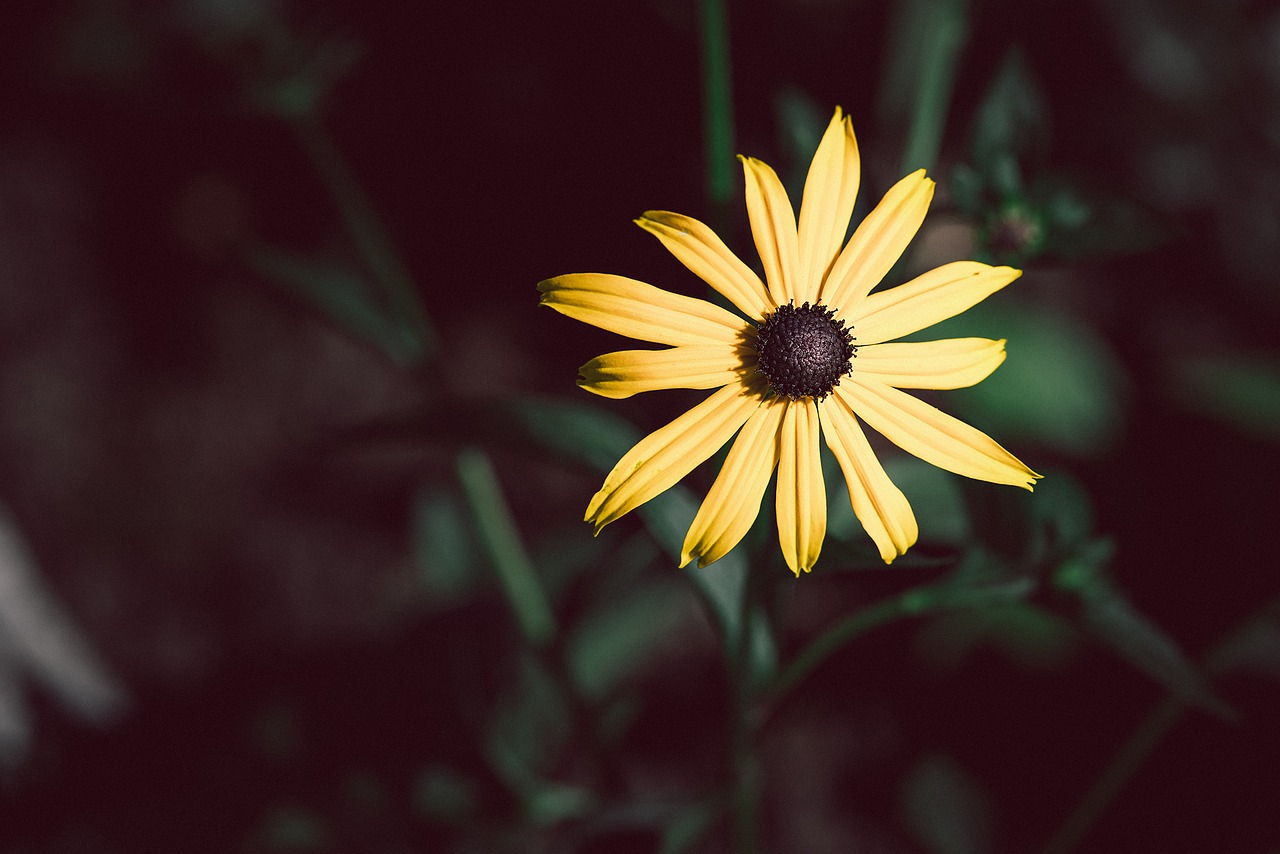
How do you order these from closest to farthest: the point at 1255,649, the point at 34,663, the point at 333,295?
the point at 333,295
the point at 1255,649
the point at 34,663

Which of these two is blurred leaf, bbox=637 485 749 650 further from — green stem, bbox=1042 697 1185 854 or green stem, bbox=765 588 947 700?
green stem, bbox=1042 697 1185 854

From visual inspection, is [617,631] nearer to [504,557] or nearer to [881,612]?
[504,557]

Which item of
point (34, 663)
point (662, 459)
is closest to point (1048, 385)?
point (662, 459)

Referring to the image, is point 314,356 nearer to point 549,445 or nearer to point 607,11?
point 607,11

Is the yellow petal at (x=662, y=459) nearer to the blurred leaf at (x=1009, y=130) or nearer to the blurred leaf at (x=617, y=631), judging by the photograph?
the blurred leaf at (x=1009, y=130)

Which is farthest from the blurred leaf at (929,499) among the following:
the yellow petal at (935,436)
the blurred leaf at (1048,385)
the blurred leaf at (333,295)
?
the blurred leaf at (333,295)

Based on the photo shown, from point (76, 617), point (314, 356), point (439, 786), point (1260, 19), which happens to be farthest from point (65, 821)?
point (1260, 19)
